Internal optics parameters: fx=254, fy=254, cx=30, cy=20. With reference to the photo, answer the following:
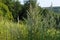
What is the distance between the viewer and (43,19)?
15.1ft

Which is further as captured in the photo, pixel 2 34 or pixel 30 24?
pixel 2 34

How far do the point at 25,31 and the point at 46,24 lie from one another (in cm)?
46

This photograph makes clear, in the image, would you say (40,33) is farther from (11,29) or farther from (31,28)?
(11,29)

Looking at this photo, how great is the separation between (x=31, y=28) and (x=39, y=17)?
0.25 meters

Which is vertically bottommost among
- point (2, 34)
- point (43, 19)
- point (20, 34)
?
point (2, 34)

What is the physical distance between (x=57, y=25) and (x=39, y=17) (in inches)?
15.5

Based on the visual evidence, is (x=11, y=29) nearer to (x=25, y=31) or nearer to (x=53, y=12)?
(x=25, y=31)

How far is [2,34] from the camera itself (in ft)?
26.4

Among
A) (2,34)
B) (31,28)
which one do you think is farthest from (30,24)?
(2,34)

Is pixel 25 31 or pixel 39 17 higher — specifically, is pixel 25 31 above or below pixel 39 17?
below

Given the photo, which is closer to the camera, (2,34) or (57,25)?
(57,25)

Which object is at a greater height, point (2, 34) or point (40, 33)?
point (40, 33)

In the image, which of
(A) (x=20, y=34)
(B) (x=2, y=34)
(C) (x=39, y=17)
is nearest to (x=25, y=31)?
(A) (x=20, y=34)

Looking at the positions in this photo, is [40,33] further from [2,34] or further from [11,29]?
[2,34]
